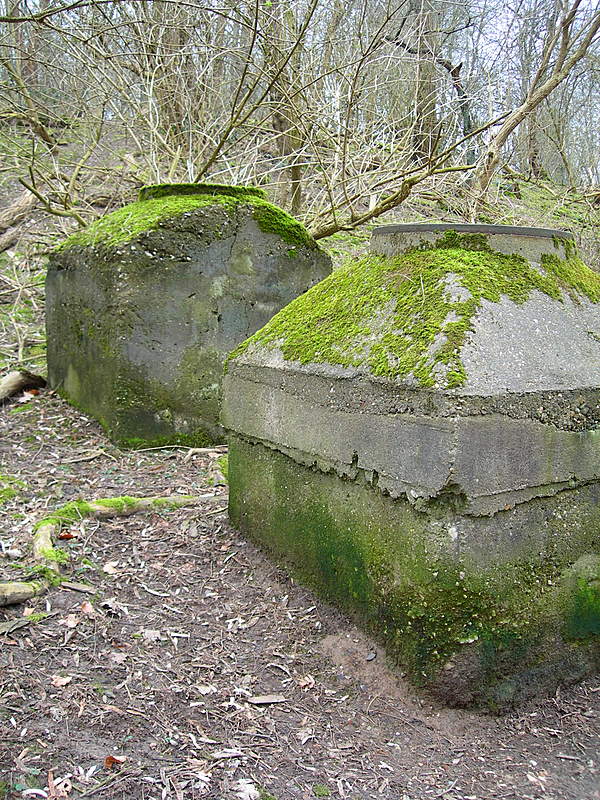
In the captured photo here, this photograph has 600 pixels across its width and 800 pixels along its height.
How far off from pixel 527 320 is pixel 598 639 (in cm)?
130

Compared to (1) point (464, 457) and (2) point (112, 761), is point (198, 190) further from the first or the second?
(2) point (112, 761)

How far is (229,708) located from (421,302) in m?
1.71

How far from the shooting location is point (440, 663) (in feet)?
8.71

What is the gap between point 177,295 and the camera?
19.1 ft

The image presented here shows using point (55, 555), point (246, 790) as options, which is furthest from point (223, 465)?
point (246, 790)

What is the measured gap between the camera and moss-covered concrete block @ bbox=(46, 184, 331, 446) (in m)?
5.72

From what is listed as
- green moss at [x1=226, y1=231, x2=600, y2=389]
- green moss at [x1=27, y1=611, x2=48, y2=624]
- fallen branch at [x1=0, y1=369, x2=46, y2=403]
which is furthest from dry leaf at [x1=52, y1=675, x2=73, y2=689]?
fallen branch at [x1=0, y1=369, x2=46, y2=403]

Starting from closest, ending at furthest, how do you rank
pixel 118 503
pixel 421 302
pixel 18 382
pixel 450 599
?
pixel 450 599
pixel 421 302
pixel 118 503
pixel 18 382

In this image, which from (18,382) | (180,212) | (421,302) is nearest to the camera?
(421,302)

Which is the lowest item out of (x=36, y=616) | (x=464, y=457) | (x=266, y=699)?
(x=266, y=699)

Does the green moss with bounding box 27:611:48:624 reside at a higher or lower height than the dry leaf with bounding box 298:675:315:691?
higher

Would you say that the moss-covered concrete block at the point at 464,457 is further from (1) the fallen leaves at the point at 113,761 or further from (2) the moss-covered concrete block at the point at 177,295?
(2) the moss-covered concrete block at the point at 177,295

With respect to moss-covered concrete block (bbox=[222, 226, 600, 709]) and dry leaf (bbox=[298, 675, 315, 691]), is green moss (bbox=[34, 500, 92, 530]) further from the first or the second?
dry leaf (bbox=[298, 675, 315, 691])

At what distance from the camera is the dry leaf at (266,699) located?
9.11ft
